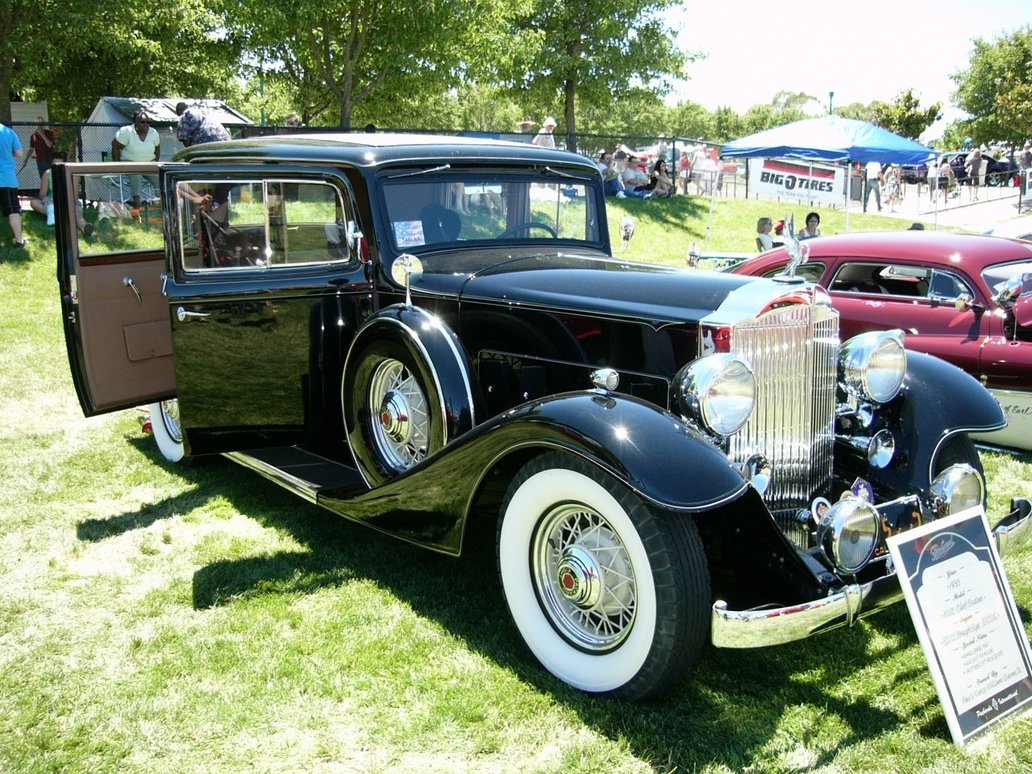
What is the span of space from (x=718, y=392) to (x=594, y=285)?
2.94 feet

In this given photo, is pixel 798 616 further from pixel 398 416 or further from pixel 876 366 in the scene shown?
pixel 398 416

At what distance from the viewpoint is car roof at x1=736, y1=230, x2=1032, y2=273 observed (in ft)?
21.3

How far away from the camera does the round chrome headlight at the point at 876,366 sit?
362 centimetres

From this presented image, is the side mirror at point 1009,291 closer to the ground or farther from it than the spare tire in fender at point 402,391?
farther from it

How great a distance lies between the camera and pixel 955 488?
3.42m

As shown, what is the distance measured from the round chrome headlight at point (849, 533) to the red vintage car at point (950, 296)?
3.65 meters

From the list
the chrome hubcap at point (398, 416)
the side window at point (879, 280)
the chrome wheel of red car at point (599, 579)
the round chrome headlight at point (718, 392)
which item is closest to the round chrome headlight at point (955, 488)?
the round chrome headlight at point (718, 392)

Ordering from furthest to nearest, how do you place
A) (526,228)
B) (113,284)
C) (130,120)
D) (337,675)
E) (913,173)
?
1. (913,173)
2. (130,120)
3. (113,284)
4. (526,228)
5. (337,675)

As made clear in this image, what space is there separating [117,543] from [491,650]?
223 cm

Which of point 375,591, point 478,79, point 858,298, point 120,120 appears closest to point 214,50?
point 120,120

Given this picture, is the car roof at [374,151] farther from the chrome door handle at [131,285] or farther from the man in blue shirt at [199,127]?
the man in blue shirt at [199,127]

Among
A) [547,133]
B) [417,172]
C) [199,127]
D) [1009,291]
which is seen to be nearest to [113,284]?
[417,172]

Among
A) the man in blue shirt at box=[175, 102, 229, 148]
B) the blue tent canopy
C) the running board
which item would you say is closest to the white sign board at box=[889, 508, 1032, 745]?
the running board

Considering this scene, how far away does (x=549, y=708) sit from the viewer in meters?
3.02
